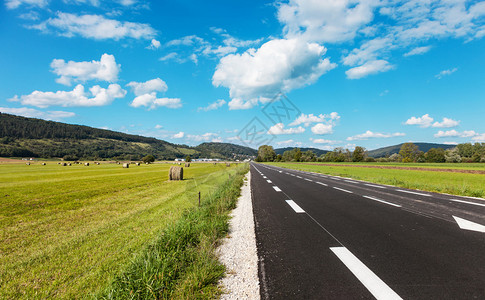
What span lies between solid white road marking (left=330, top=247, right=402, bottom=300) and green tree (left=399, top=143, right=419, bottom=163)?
117992mm

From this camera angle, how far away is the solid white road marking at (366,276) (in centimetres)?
243

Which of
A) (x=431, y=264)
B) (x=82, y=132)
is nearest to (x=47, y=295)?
(x=431, y=264)

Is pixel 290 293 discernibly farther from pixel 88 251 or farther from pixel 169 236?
pixel 88 251

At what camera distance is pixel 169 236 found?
4109mm

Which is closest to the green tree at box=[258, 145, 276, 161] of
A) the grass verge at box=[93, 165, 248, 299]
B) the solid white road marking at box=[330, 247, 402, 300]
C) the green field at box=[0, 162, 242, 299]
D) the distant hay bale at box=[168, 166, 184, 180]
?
the distant hay bale at box=[168, 166, 184, 180]

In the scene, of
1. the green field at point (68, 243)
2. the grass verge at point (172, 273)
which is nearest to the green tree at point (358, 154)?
the green field at point (68, 243)

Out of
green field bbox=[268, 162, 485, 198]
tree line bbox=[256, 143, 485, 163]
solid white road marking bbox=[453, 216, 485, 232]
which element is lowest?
green field bbox=[268, 162, 485, 198]

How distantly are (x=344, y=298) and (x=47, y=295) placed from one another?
3965 millimetres

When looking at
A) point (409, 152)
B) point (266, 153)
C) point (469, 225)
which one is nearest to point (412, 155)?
point (409, 152)

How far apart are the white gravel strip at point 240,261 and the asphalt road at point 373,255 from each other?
14 cm

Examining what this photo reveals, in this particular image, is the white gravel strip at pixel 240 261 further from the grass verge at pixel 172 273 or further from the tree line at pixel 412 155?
the tree line at pixel 412 155

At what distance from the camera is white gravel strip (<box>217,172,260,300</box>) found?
2691mm

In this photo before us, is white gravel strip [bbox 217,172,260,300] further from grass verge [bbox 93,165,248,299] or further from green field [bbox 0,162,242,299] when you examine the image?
green field [bbox 0,162,242,299]

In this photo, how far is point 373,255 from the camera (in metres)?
3.53
